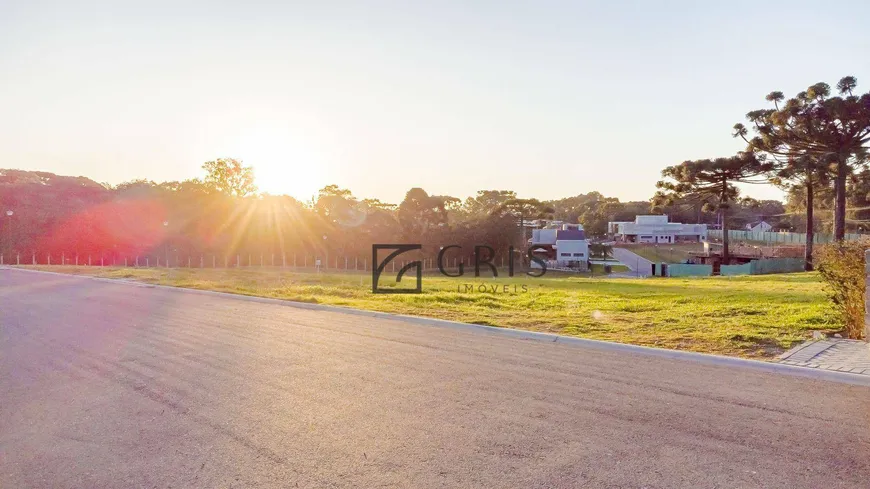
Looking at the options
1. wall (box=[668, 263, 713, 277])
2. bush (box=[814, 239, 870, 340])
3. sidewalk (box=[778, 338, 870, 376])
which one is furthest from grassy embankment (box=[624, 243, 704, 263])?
sidewalk (box=[778, 338, 870, 376])

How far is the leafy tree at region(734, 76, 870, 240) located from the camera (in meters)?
28.1

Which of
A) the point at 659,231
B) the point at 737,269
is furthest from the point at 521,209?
the point at 659,231

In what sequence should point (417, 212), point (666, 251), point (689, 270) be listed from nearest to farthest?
point (689, 270), point (417, 212), point (666, 251)

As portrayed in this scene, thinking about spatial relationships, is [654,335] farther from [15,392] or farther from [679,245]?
[679,245]

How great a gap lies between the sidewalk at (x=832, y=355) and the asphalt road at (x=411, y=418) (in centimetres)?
74

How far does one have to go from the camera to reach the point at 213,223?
57.4 metres

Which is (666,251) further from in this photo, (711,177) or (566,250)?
(711,177)

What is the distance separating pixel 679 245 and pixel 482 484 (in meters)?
85.2

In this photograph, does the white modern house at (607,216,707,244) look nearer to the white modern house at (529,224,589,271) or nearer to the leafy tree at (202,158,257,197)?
the white modern house at (529,224,589,271)

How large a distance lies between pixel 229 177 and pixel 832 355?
77.3 m

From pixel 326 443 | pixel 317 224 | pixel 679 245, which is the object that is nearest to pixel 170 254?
pixel 317 224

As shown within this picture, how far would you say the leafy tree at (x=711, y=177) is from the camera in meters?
37.1

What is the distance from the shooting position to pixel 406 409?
5.25 meters

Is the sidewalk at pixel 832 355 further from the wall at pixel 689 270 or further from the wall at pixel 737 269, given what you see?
the wall at pixel 689 270
